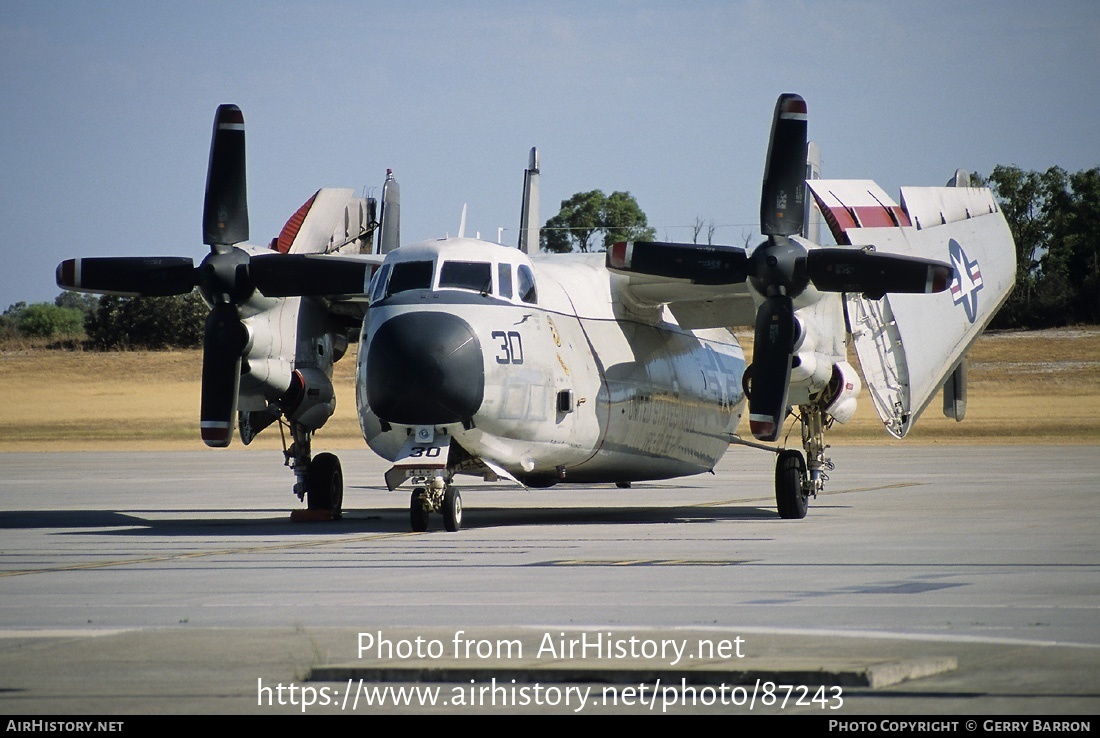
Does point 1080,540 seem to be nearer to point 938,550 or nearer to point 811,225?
point 938,550

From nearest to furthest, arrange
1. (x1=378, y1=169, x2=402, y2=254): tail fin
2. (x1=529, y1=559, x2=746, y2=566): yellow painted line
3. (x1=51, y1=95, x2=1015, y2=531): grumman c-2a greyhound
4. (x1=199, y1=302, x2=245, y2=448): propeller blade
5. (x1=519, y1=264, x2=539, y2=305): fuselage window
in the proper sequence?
1. (x1=529, y1=559, x2=746, y2=566): yellow painted line
2. (x1=51, y1=95, x2=1015, y2=531): grumman c-2a greyhound
3. (x1=519, y1=264, x2=539, y2=305): fuselage window
4. (x1=199, y1=302, x2=245, y2=448): propeller blade
5. (x1=378, y1=169, x2=402, y2=254): tail fin

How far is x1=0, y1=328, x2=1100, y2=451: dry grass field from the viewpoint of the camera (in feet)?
200

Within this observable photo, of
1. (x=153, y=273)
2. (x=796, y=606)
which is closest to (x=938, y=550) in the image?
(x=796, y=606)

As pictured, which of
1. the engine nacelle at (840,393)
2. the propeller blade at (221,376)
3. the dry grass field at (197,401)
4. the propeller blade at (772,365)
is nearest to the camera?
the propeller blade at (772,365)

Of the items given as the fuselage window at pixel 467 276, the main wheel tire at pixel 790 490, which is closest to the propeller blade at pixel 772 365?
the main wheel tire at pixel 790 490

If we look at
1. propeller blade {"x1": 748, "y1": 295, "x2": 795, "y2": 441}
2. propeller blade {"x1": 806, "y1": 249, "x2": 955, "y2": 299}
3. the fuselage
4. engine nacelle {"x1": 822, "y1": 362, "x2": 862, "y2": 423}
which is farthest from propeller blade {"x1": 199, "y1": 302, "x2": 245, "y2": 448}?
engine nacelle {"x1": 822, "y1": 362, "x2": 862, "y2": 423}

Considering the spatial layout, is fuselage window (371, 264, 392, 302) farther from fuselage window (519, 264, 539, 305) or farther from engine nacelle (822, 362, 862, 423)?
engine nacelle (822, 362, 862, 423)

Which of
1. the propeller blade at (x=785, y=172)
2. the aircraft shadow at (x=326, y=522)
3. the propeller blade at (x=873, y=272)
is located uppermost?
the propeller blade at (x=785, y=172)

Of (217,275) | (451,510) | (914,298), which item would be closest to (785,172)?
(914,298)

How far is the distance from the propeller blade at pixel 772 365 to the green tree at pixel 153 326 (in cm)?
7643

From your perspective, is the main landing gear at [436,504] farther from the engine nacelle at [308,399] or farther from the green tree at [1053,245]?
the green tree at [1053,245]

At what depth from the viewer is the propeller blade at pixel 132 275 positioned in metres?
21.7

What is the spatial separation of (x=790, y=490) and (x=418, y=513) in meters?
6.19

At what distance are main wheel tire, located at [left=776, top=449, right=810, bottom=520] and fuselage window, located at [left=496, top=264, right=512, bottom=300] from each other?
529 centimetres
